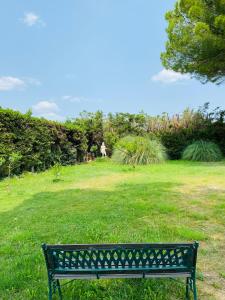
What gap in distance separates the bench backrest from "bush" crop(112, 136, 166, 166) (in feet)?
35.6

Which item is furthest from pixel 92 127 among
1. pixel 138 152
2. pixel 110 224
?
pixel 110 224

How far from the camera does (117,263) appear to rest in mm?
2227

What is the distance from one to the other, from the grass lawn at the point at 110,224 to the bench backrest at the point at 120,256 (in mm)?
446

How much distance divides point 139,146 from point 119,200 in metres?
7.63

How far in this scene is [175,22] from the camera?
49.4 feet

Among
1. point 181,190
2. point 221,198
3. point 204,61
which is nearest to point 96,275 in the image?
point 221,198

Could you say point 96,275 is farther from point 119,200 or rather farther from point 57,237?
point 119,200

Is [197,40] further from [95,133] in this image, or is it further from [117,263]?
[117,263]

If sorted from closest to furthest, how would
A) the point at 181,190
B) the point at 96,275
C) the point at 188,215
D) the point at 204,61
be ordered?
the point at 96,275, the point at 188,215, the point at 181,190, the point at 204,61

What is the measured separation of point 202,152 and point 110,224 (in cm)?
1101

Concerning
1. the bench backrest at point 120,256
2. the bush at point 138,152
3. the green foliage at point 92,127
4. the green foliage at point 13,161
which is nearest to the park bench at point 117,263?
the bench backrest at point 120,256

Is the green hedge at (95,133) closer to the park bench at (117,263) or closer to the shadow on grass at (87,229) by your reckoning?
the shadow on grass at (87,229)

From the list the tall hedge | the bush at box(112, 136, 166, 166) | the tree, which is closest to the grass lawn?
the tall hedge

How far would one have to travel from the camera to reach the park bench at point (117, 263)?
2.14 meters
